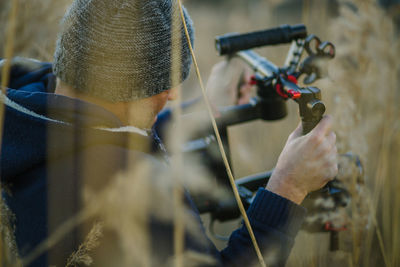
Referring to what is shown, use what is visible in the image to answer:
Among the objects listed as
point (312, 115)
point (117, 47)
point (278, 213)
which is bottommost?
point (278, 213)

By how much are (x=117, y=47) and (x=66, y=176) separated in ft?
0.93

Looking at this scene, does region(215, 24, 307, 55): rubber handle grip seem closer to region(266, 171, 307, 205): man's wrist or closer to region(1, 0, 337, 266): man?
region(1, 0, 337, 266): man

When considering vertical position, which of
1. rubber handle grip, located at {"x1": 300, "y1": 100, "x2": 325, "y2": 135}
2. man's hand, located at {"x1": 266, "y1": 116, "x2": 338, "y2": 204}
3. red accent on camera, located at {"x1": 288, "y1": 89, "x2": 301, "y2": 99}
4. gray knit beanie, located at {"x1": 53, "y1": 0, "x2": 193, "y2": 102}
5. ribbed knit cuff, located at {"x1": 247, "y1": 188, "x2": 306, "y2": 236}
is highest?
gray knit beanie, located at {"x1": 53, "y1": 0, "x2": 193, "y2": 102}

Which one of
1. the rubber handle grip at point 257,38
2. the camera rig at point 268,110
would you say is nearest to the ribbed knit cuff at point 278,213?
the camera rig at point 268,110

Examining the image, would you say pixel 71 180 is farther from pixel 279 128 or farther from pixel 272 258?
pixel 279 128

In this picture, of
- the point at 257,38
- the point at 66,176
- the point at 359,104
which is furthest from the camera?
the point at 359,104

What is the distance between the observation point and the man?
712 millimetres

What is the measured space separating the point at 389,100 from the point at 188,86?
208cm

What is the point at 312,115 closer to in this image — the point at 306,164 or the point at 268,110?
the point at 306,164

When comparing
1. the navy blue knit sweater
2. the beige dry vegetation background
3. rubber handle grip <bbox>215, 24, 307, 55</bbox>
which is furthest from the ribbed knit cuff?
rubber handle grip <bbox>215, 24, 307, 55</bbox>

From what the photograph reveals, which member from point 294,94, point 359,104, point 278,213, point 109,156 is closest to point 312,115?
point 294,94

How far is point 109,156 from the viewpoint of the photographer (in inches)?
28.2

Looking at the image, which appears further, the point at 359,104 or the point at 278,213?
the point at 359,104

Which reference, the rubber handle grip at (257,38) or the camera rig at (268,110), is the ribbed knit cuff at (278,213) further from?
the rubber handle grip at (257,38)
